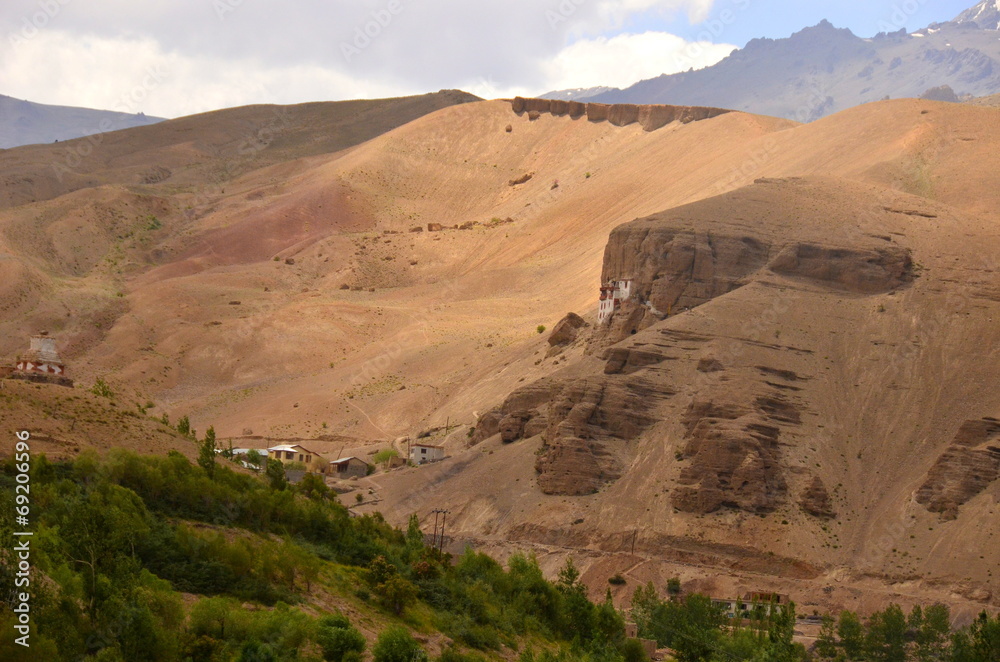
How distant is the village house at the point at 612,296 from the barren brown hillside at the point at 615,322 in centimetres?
102

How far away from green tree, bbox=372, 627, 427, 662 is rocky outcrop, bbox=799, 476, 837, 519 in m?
32.1

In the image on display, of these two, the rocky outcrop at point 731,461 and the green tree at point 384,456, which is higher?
the rocky outcrop at point 731,461

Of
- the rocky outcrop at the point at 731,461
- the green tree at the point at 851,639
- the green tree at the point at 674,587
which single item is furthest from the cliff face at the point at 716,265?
the green tree at the point at 851,639

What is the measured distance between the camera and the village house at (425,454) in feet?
261

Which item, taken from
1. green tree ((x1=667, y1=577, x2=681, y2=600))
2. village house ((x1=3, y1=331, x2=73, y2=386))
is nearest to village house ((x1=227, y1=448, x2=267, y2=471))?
village house ((x1=3, y1=331, x2=73, y2=386))

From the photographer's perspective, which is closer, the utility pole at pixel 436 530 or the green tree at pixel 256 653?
the green tree at pixel 256 653

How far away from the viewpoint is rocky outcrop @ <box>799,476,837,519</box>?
217 ft

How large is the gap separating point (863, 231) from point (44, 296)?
6423 cm

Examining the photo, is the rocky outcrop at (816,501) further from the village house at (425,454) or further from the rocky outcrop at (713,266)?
the village house at (425,454)

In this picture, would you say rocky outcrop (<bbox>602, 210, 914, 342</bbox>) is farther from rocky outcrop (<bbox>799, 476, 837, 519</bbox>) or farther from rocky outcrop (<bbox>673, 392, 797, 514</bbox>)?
rocky outcrop (<bbox>799, 476, 837, 519</bbox>)

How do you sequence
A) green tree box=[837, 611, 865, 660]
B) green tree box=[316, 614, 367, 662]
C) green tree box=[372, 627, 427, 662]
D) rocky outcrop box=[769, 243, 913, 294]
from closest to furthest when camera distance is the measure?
green tree box=[316, 614, 367, 662], green tree box=[372, 627, 427, 662], green tree box=[837, 611, 865, 660], rocky outcrop box=[769, 243, 913, 294]

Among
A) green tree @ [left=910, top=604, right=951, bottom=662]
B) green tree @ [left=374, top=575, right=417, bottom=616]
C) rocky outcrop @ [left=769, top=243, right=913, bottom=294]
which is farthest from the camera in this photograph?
rocky outcrop @ [left=769, top=243, right=913, bottom=294]

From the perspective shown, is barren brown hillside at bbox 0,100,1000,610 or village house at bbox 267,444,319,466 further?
village house at bbox 267,444,319,466

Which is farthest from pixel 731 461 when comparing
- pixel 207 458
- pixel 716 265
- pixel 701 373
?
pixel 207 458
